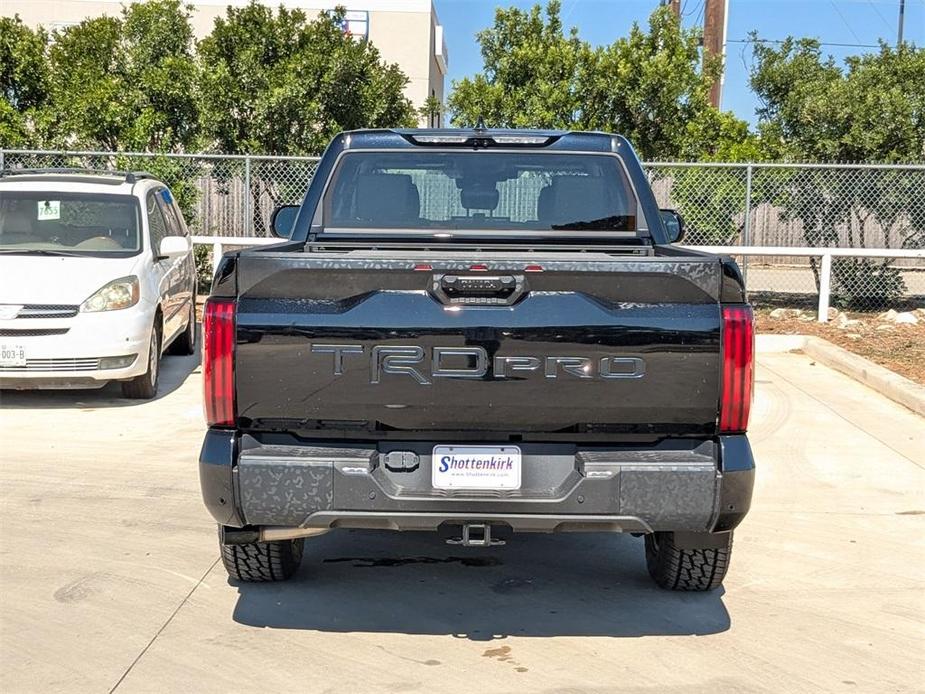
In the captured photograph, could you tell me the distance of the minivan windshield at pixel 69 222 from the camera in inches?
394

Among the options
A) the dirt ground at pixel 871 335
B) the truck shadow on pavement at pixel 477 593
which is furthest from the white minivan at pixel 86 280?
the dirt ground at pixel 871 335

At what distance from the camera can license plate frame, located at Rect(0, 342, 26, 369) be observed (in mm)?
8898

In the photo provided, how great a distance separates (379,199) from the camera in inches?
233

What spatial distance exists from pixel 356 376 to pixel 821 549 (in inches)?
119

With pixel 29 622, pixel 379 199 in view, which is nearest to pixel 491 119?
pixel 379 199

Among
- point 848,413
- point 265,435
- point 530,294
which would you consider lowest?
point 848,413

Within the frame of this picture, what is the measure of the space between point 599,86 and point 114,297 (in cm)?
977

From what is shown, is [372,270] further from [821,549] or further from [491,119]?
[491,119]

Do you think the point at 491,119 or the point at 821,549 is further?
the point at 491,119

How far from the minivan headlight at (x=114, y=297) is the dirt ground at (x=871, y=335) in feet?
23.2

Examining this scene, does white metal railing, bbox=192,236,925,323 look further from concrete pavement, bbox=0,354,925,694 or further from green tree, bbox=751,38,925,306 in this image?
concrete pavement, bbox=0,354,925,694

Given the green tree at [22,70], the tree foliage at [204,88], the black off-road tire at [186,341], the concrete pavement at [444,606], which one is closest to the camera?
the concrete pavement at [444,606]

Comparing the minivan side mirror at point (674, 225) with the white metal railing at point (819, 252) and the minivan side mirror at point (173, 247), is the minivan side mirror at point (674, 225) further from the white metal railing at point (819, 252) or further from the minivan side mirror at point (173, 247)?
the white metal railing at point (819, 252)

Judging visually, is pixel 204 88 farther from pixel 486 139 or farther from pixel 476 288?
pixel 476 288
